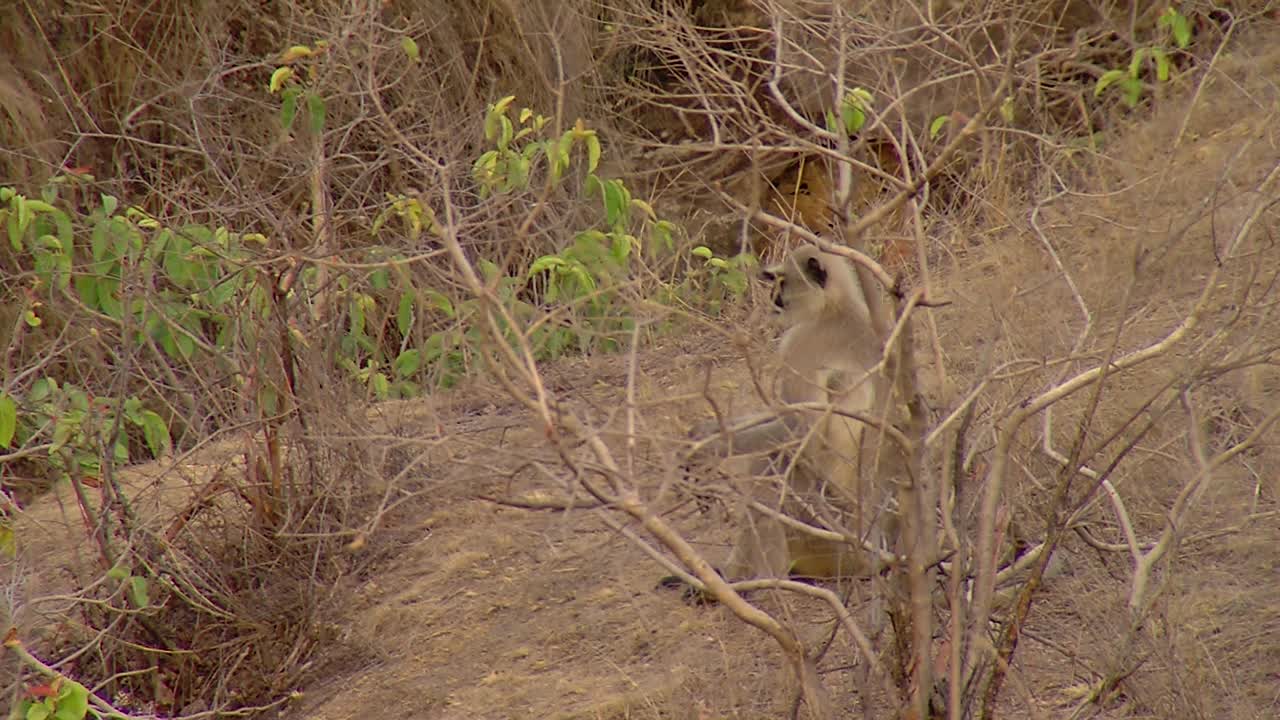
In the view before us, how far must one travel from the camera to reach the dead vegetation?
2.75 meters

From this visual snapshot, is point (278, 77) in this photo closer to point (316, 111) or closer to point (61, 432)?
point (316, 111)

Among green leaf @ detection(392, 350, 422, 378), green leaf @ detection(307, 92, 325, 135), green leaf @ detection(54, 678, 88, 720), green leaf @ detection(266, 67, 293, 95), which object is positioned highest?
green leaf @ detection(266, 67, 293, 95)

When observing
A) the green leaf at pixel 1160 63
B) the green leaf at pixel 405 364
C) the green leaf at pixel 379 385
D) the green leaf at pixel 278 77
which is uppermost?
the green leaf at pixel 278 77

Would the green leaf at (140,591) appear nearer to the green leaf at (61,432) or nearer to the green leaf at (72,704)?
the green leaf at (61,432)

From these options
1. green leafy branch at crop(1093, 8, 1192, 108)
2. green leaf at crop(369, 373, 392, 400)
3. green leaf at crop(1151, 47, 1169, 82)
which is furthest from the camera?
green leafy branch at crop(1093, 8, 1192, 108)

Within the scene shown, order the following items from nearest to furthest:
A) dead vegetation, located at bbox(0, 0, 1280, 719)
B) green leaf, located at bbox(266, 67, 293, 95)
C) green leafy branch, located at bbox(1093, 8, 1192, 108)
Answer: dead vegetation, located at bbox(0, 0, 1280, 719) < green leaf, located at bbox(266, 67, 293, 95) < green leafy branch, located at bbox(1093, 8, 1192, 108)

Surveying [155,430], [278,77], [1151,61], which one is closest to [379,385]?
[155,430]

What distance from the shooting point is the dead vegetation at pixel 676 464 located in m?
2.75

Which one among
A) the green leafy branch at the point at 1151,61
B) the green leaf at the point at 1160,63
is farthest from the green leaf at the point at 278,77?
the green leafy branch at the point at 1151,61

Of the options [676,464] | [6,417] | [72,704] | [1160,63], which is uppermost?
[676,464]

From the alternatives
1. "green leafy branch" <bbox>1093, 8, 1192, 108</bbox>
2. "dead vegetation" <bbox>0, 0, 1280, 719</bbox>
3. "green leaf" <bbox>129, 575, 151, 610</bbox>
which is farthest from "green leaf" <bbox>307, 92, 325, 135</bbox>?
"green leafy branch" <bbox>1093, 8, 1192, 108</bbox>

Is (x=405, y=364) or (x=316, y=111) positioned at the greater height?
(x=316, y=111)

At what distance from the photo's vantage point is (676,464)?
2340mm

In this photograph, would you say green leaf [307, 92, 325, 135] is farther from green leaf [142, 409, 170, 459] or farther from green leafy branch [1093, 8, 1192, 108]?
green leafy branch [1093, 8, 1192, 108]
